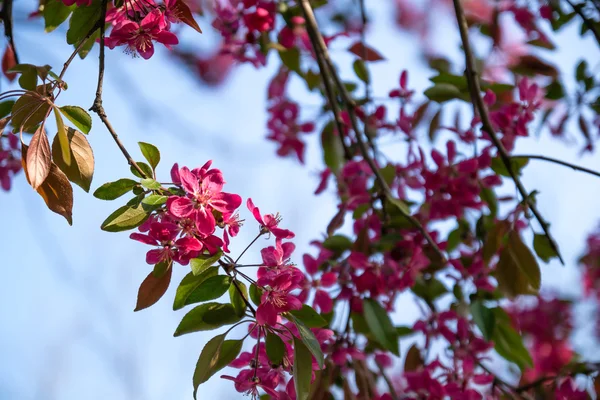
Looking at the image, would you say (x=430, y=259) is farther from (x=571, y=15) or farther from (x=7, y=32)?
(x=7, y=32)

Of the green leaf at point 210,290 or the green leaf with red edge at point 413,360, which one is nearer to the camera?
the green leaf at point 210,290

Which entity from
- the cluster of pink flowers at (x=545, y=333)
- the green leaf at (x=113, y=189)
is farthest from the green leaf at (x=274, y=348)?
the cluster of pink flowers at (x=545, y=333)

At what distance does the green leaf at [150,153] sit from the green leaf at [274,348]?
0.26 metres

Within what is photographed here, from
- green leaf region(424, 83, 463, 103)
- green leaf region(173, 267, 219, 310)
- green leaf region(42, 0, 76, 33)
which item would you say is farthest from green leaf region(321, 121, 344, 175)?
green leaf region(173, 267, 219, 310)

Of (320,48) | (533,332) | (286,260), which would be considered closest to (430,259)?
(320,48)

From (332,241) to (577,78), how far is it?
808 millimetres

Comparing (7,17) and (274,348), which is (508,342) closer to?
(274,348)

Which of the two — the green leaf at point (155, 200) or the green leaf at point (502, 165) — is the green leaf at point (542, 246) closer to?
the green leaf at point (502, 165)

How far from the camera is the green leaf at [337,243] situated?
1.40 meters

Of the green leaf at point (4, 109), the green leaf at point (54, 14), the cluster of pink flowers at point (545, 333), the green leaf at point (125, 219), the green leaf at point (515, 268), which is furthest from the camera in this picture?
the cluster of pink flowers at point (545, 333)

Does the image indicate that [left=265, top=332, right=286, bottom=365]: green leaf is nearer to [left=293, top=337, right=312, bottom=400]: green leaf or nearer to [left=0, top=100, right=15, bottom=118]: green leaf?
[left=293, top=337, right=312, bottom=400]: green leaf

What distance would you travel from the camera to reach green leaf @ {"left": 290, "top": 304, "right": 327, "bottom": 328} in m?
0.85

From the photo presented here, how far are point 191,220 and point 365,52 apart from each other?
100 cm

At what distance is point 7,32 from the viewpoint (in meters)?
1.06
